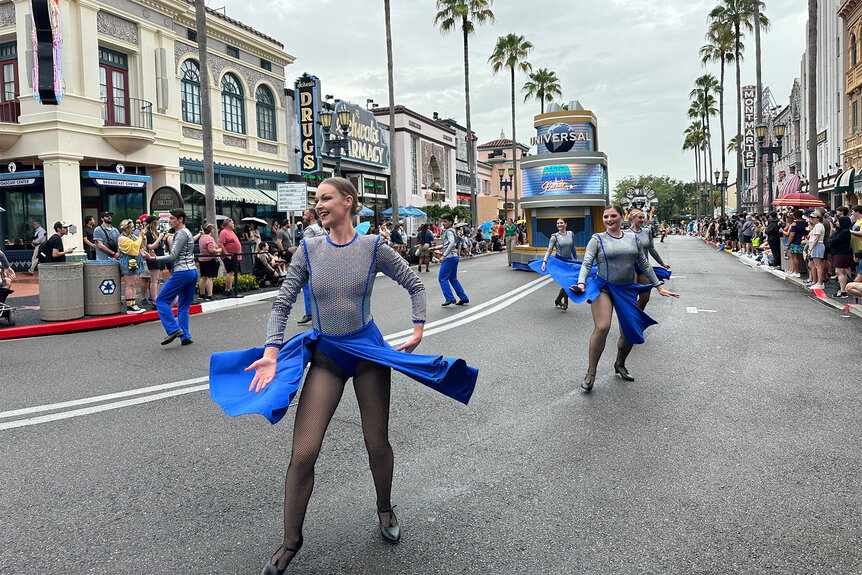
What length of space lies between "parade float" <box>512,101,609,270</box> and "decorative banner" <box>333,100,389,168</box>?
1524cm

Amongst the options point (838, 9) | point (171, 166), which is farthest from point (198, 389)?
point (838, 9)

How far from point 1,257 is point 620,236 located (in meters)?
10.2

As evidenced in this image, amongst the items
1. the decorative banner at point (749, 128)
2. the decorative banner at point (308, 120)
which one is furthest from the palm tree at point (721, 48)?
the decorative banner at point (308, 120)

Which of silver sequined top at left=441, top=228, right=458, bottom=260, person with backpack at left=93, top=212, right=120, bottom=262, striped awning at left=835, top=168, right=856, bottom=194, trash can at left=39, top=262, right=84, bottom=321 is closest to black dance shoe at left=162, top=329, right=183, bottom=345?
trash can at left=39, top=262, right=84, bottom=321

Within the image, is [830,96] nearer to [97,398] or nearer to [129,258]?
[129,258]

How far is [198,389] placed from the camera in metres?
6.61

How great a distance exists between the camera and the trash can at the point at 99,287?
12055 millimetres

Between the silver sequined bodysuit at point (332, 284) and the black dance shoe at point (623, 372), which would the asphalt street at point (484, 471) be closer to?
the black dance shoe at point (623, 372)

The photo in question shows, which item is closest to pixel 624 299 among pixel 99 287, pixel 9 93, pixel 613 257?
pixel 613 257

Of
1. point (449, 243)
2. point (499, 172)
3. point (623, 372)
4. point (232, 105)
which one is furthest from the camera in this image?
point (499, 172)

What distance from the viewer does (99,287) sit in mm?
12062

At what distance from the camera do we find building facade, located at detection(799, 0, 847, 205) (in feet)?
119

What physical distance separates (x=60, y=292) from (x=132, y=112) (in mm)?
15037

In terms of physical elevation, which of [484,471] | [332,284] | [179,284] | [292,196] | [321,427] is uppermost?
[292,196]
